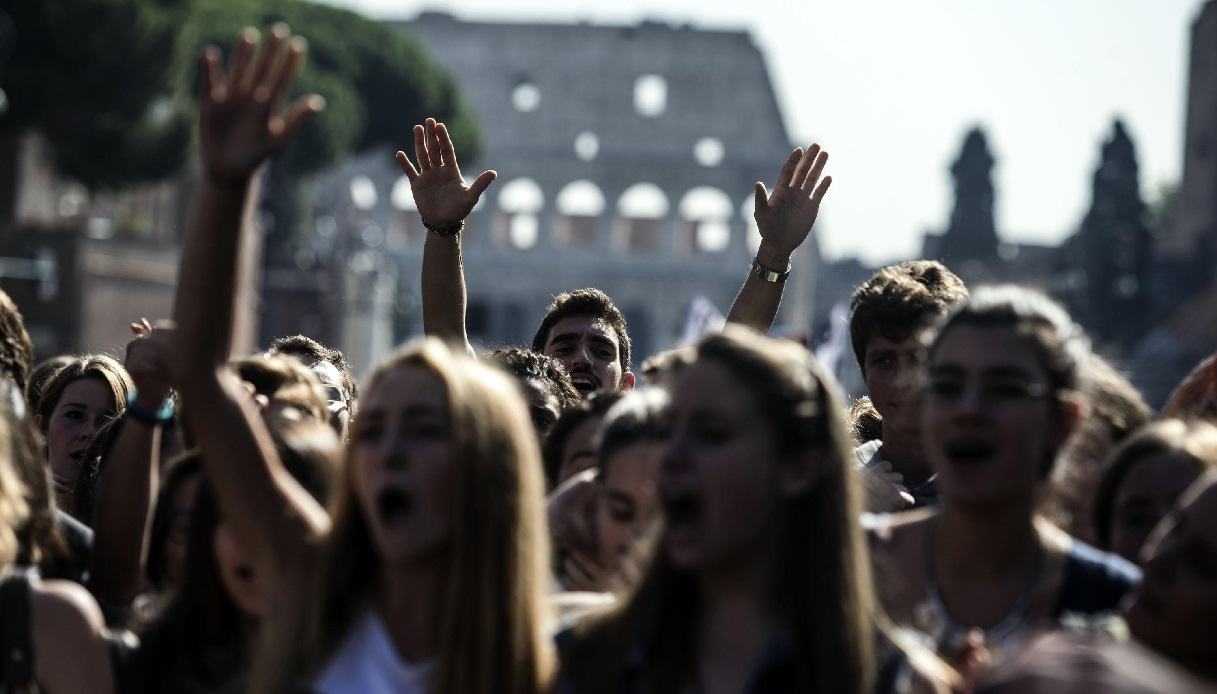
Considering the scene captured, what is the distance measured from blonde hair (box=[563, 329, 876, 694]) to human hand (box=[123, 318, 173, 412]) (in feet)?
2.78

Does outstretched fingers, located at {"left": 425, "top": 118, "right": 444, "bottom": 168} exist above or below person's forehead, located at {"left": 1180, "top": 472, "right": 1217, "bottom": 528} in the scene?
above

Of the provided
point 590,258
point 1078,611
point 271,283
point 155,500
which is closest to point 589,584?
point 155,500

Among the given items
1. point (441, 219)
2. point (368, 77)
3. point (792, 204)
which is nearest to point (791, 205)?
point (792, 204)

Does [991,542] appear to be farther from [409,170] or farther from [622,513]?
[409,170]

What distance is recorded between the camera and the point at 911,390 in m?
5.16

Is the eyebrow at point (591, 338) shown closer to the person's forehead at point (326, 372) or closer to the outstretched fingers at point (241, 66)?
the person's forehead at point (326, 372)

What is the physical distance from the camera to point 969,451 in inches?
143

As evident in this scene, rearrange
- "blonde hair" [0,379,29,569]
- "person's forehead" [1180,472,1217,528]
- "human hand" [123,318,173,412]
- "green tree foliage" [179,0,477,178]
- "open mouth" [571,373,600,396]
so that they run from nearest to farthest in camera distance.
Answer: "person's forehead" [1180,472,1217,528], "blonde hair" [0,379,29,569], "human hand" [123,318,173,412], "open mouth" [571,373,600,396], "green tree foliage" [179,0,477,178]

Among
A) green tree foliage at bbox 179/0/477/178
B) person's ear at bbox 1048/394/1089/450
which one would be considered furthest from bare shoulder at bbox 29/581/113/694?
green tree foliage at bbox 179/0/477/178

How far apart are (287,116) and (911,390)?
2.03 meters

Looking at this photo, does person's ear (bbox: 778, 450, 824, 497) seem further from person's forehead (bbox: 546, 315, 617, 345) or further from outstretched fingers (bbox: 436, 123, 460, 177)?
person's forehead (bbox: 546, 315, 617, 345)

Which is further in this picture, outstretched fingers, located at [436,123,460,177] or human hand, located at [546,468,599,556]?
outstretched fingers, located at [436,123,460,177]

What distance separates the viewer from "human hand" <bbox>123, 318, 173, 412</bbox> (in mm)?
3988

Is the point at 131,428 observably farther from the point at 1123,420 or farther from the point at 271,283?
the point at 271,283
